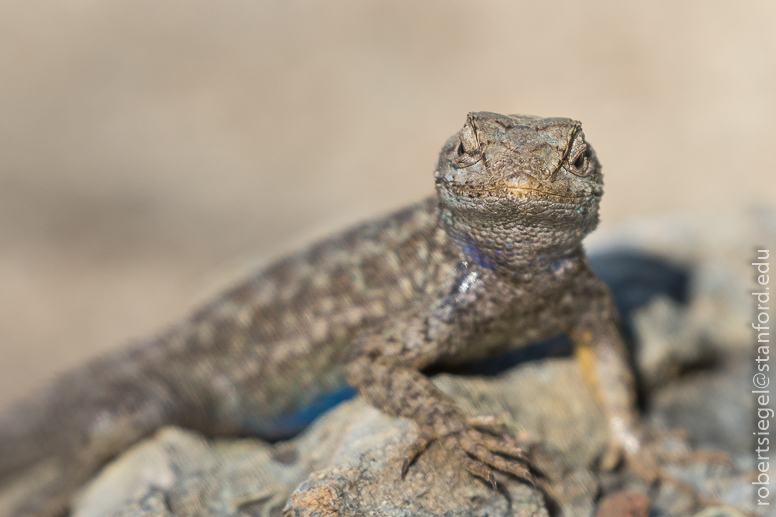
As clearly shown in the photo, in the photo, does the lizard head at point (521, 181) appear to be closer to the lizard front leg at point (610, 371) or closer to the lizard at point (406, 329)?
the lizard at point (406, 329)

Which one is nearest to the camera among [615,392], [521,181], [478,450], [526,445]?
[521,181]

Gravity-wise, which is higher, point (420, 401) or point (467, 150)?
point (467, 150)

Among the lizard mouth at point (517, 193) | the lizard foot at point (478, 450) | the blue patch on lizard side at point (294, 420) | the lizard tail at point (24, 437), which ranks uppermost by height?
the lizard mouth at point (517, 193)

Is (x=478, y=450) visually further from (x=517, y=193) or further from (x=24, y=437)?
(x=24, y=437)

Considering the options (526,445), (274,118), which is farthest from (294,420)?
(274,118)

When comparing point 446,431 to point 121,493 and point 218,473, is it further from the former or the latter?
point 121,493

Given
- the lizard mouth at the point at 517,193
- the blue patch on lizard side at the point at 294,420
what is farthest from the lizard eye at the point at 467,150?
the blue patch on lizard side at the point at 294,420

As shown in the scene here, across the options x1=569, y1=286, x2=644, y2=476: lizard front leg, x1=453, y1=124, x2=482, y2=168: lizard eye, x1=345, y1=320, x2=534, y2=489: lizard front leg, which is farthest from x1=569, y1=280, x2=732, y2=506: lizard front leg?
x1=453, y1=124, x2=482, y2=168: lizard eye
